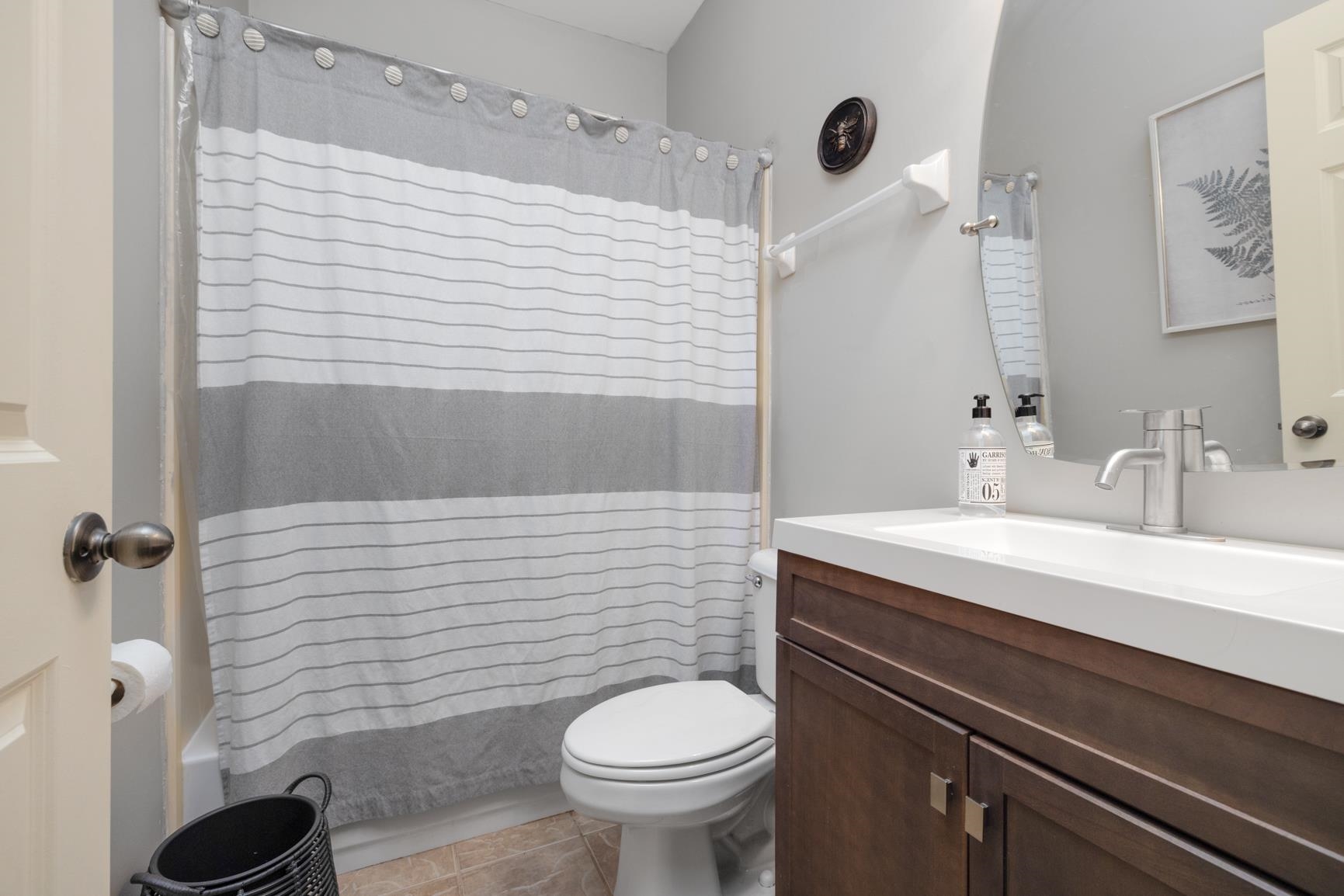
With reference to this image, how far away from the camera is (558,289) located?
5.37ft

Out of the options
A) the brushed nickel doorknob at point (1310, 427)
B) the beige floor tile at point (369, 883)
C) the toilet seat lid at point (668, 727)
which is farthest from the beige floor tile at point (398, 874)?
the brushed nickel doorknob at point (1310, 427)

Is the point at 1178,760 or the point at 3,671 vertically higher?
the point at 3,671

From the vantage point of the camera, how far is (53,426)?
493 millimetres

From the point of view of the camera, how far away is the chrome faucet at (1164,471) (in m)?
0.86

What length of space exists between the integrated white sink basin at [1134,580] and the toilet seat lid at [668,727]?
1.55ft

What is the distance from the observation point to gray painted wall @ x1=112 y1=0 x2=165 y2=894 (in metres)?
1.08

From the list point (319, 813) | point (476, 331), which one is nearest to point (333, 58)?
point (476, 331)

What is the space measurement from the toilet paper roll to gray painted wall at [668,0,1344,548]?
130 cm

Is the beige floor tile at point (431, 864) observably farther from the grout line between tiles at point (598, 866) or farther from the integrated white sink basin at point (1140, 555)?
the integrated white sink basin at point (1140, 555)

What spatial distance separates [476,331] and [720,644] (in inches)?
45.2

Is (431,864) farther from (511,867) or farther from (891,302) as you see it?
(891,302)

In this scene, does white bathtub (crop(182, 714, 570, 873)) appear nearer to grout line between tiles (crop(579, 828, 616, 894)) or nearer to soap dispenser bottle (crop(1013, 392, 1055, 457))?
grout line between tiles (crop(579, 828, 616, 894))

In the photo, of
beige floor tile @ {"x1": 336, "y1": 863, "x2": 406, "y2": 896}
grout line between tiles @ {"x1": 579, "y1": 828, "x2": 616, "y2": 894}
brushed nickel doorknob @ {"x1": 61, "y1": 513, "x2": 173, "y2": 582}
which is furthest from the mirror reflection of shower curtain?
beige floor tile @ {"x1": 336, "y1": 863, "x2": 406, "y2": 896}

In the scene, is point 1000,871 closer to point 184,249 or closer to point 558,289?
point 558,289
